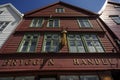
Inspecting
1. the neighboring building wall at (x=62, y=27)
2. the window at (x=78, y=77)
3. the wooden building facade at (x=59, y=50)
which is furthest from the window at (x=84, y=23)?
the window at (x=78, y=77)

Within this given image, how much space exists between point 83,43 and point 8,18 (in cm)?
866

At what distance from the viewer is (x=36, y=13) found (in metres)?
19.3

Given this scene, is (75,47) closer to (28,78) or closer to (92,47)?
(92,47)

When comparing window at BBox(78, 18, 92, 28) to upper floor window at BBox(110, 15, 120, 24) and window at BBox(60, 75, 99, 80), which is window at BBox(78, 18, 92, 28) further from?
window at BBox(60, 75, 99, 80)

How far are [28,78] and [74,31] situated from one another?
6.45m

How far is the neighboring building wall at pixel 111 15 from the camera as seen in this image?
16303 mm

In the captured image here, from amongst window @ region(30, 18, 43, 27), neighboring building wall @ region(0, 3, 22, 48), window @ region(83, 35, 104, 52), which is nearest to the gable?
window @ region(30, 18, 43, 27)

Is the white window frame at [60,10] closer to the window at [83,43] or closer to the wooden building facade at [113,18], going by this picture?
the wooden building facade at [113,18]

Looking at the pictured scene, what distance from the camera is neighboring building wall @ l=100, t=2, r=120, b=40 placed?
642 inches

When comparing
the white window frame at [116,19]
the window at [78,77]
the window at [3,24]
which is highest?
the white window frame at [116,19]

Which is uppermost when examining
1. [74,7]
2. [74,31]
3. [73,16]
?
[74,7]

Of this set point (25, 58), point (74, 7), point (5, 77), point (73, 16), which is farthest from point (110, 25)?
point (5, 77)

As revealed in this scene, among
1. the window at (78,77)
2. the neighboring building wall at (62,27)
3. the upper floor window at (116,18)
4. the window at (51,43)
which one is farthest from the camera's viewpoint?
the upper floor window at (116,18)

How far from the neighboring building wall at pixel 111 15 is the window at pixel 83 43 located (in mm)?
2135
